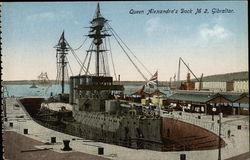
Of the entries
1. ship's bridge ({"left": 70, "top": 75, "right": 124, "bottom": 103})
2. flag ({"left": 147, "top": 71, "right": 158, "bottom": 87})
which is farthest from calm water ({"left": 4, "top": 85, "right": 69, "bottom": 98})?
flag ({"left": 147, "top": 71, "right": 158, "bottom": 87})

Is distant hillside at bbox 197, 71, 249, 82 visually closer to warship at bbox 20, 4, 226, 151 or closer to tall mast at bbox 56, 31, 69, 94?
warship at bbox 20, 4, 226, 151

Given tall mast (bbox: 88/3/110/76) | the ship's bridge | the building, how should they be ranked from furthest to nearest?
the ship's bridge, the building, tall mast (bbox: 88/3/110/76)

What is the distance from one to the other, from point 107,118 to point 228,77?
829cm

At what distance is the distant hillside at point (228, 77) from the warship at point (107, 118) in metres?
3.56

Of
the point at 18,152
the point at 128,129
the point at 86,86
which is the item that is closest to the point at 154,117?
the point at 128,129

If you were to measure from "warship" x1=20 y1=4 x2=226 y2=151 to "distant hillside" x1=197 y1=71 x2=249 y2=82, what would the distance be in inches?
140

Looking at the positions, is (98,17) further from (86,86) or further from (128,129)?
(128,129)

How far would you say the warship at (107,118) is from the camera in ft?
57.2

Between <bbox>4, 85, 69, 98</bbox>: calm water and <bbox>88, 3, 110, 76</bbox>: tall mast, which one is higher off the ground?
<bbox>88, 3, 110, 76</bbox>: tall mast

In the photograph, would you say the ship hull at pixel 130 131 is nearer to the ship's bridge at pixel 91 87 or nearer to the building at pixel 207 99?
the ship's bridge at pixel 91 87

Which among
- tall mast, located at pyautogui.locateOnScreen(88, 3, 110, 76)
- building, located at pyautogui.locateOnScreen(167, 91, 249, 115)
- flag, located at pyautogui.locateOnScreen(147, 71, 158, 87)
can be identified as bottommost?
building, located at pyautogui.locateOnScreen(167, 91, 249, 115)

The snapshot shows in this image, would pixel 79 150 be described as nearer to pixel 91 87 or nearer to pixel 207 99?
pixel 91 87

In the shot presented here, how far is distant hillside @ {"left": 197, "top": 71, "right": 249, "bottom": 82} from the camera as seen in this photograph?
14.9 meters

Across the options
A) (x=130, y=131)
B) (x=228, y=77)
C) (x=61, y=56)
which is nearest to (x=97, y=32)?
(x=61, y=56)
